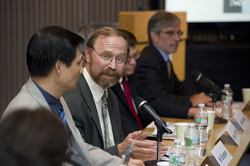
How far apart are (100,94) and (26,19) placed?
4045 mm

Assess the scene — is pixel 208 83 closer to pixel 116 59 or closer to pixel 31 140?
pixel 116 59

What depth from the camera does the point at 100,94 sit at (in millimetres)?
1865

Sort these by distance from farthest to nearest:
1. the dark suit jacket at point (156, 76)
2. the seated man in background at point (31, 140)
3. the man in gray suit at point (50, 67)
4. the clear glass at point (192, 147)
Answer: the dark suit jacket at point (156, 76)
the clear glass at point (192, 147)
the man in gray suit at point (50, 67)
the seated man in background at point (31, 140)

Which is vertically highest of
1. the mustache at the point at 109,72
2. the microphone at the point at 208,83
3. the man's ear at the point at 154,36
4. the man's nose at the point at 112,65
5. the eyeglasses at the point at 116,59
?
the man's ear at the point at 154,36

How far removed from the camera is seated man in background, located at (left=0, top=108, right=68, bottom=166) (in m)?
0.58

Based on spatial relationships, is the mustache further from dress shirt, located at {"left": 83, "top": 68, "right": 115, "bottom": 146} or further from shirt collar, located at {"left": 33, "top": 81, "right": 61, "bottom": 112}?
shirt collar, located at {"left": 33, "top": 81, "right": 61, "bottom": 112}

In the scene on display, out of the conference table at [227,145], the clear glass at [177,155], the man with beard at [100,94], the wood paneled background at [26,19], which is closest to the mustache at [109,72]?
the man with beard at [100,94]

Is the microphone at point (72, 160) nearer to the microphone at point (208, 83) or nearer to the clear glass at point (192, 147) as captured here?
the clear glass at point (192, 147)

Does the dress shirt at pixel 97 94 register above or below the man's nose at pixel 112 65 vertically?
below

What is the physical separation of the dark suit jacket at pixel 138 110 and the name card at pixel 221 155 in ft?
2.57

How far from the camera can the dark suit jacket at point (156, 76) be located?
9.41 ft

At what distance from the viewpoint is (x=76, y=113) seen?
1.70 m

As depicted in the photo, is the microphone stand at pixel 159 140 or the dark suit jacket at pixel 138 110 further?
the dark suit jacket at pixel 138 110

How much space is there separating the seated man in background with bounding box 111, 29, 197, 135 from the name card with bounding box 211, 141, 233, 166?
783mm
